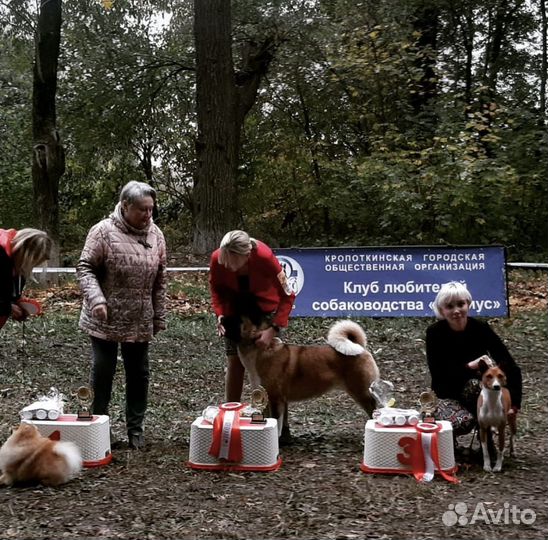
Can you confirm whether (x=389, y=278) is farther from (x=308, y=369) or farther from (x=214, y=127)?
(x=308, y=369)

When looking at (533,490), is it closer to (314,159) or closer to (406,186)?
(406,186)

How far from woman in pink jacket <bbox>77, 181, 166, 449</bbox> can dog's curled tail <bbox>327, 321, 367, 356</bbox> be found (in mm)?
1216

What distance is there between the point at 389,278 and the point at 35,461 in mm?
6174

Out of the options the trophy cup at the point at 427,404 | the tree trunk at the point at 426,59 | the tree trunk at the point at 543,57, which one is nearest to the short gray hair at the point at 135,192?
the trophy cup at the point at 427,404

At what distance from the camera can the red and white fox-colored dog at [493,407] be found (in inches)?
150

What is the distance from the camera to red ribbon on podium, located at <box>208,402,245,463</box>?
4.01m

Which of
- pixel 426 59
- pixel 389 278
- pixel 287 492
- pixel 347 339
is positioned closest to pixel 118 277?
pixel 347 339

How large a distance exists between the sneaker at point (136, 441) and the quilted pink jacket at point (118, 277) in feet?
2.28

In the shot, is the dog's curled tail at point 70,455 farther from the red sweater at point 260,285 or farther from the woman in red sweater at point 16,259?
the red sweater at point 260,285

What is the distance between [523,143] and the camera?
13.1m

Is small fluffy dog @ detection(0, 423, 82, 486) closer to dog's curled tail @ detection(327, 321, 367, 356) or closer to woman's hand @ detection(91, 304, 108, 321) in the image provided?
woman's hand @ detection(91, 304, 108, 321)

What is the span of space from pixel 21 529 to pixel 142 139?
1449 cm

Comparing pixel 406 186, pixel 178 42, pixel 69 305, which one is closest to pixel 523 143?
pixel 406 186

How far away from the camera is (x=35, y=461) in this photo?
3713mm
